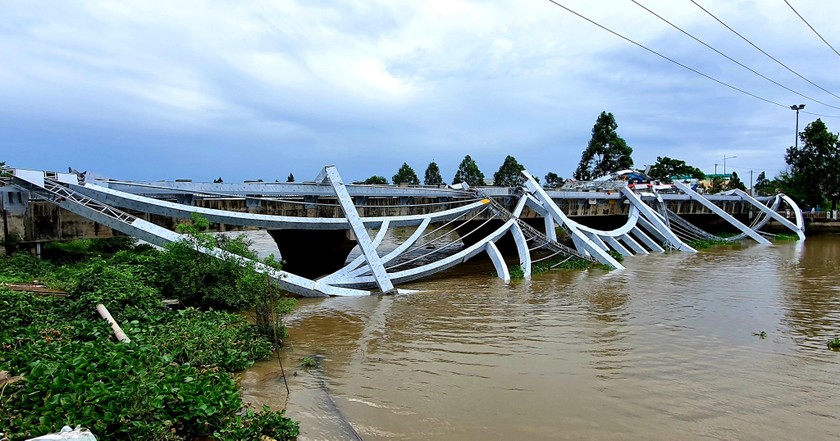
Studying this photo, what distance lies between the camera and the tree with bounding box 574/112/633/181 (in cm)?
5153

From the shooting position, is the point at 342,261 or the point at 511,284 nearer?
the point at 511,284

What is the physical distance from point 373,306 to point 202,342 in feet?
17.5

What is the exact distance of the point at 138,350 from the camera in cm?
592

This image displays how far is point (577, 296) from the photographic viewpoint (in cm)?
1420

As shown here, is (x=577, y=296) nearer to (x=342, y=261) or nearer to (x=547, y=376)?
(x=547, y=376)

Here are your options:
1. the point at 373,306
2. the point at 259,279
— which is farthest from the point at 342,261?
the point at 259,279

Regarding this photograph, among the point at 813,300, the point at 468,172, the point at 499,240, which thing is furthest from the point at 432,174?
the point at 813,300

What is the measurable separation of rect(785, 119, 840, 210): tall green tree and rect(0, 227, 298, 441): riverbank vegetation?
160 ft

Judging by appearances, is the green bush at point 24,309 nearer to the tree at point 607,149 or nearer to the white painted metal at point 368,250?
the white painted metal at point 368,250

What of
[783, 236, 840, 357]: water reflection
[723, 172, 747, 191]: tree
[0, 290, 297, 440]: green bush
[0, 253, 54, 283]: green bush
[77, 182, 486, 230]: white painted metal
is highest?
[723, 172, 747, 191]: tree

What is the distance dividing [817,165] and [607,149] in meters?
17.4

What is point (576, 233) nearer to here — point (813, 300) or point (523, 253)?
point (523, 253)

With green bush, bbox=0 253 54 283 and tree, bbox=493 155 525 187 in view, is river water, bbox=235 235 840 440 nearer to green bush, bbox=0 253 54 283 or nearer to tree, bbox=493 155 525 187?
green bush, bbox=0 253 54 283

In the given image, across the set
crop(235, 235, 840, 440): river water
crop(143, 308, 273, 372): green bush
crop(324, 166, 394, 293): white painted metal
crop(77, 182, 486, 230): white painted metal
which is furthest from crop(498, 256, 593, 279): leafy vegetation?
crop(143, 308, 273, 372): green bush
